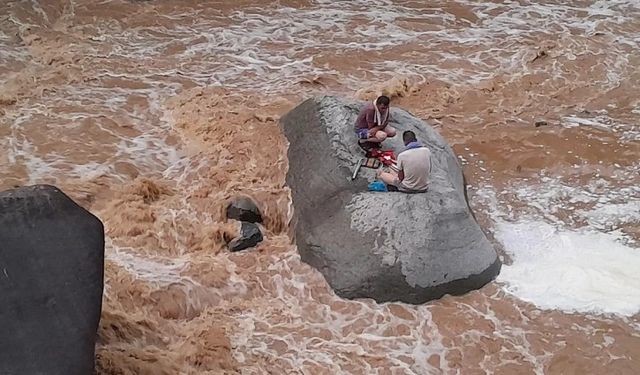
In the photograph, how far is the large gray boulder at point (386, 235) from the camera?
282 inches

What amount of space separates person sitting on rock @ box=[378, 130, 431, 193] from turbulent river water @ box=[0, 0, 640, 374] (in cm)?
112

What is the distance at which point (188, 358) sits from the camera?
6512 mm

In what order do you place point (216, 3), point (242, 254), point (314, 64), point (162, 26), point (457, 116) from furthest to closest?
point (216, 3) < point (162, 26) < point (314, 64) < point (457, 116) < point (242, 254)

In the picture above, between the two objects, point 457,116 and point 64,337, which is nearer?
point 64,337

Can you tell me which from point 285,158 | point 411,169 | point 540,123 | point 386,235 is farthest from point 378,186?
point 540,123

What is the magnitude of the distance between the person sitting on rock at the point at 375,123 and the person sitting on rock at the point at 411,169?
0.47 metres

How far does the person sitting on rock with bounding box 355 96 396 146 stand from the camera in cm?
796

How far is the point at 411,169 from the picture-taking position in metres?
7.29

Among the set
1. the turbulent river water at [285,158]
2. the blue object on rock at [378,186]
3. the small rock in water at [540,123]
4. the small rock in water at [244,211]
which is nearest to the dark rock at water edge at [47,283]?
the turbulent river water at [285,158]

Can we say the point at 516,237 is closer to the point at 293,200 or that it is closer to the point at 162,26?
the point at 293,200

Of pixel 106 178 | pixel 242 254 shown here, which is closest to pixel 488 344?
pixel 242 254

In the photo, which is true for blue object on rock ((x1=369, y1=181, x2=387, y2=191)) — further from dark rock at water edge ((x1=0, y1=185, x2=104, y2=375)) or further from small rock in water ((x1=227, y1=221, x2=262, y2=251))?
dark rock at water edge ((x1=0, y1=185, x2=104, y2=375))

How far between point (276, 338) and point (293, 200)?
1844 mm

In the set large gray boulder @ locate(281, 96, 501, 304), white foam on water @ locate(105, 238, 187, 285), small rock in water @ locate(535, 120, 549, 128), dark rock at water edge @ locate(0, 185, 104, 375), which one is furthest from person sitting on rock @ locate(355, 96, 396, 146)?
dark rock at water edge @ locate(0, 185, 104, 375)
